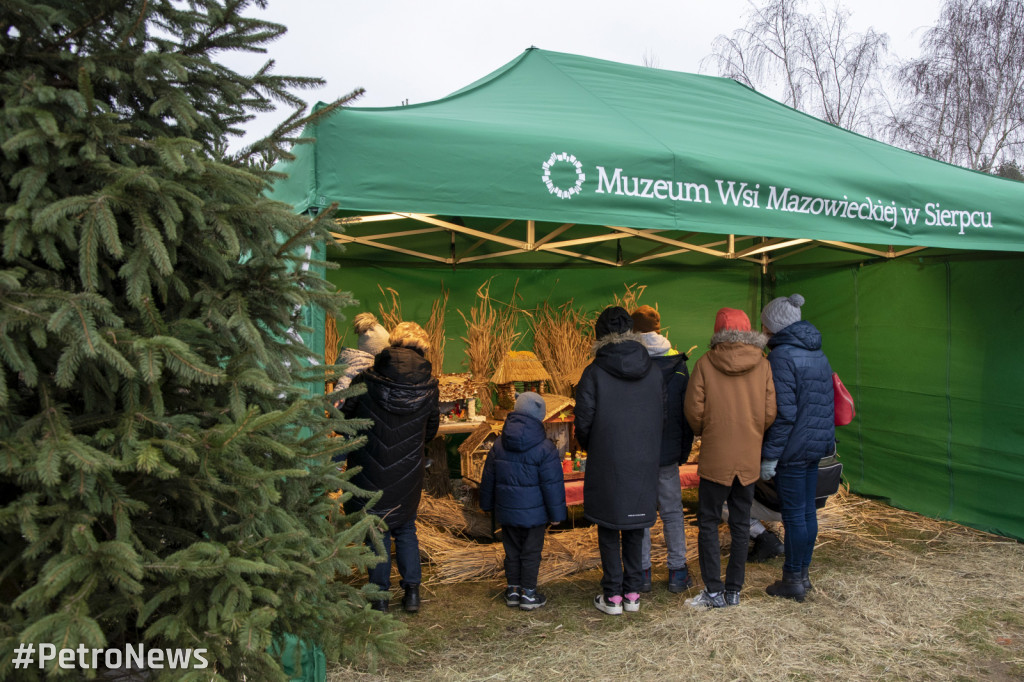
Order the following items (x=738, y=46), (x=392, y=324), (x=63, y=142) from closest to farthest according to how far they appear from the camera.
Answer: (x=63, y=142) → (x=392, y=324) → (x=738, y=46)

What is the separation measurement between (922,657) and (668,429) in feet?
5.20

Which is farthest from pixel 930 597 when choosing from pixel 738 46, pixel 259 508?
pixel 738 46

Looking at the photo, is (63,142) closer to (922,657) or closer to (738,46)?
(922,657)

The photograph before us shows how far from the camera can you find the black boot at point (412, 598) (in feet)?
12.4

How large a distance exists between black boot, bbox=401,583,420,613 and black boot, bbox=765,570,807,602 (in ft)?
6.48

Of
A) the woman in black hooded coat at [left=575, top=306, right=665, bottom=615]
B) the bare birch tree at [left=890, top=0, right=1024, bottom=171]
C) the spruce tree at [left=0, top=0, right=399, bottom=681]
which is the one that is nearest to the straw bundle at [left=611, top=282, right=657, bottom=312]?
the woman in black hooded coat at [left=575, top=306, right=665, bottom=615]

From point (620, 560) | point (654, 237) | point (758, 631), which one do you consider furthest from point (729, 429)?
point (654, 237)

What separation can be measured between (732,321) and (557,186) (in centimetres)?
134

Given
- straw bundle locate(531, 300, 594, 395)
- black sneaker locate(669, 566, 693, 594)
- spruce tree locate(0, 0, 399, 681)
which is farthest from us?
straw bundle locate(531, 300, 594, 395)

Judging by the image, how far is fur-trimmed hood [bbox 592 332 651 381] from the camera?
3.57m

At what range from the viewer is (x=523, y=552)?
3.80 m

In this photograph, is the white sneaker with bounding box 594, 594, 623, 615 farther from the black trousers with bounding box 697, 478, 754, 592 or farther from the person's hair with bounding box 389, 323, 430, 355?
the person's hair with bounding box 389, 323, 430, 355

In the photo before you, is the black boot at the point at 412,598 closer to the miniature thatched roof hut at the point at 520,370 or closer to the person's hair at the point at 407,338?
the person's hair at the point at 407,338

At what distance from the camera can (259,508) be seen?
181 cm
